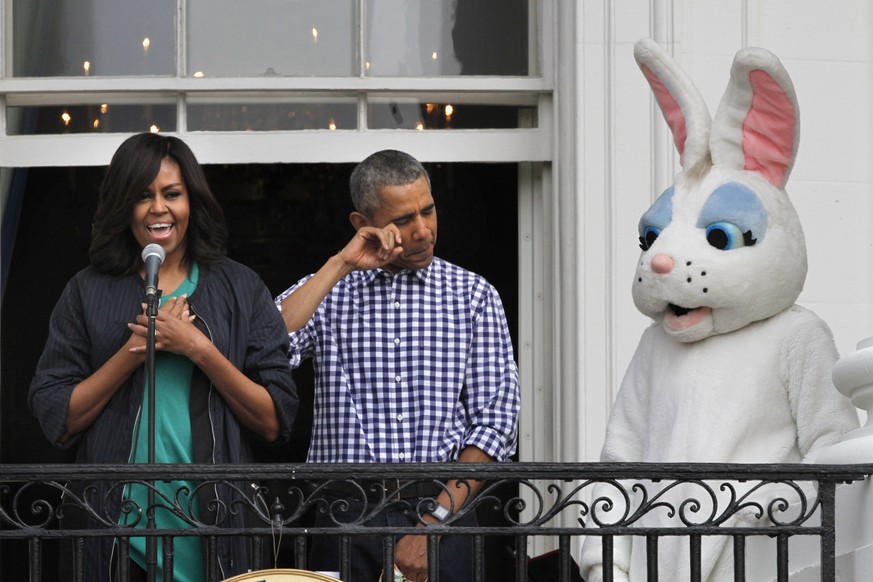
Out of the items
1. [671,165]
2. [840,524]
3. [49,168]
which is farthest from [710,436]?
[49,168]

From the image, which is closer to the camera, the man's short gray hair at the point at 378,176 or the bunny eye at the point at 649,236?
the bunny eye at the point at 649,236

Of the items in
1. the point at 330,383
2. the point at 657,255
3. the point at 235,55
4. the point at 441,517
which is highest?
the point at 235,55

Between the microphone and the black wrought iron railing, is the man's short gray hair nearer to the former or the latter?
the microphone

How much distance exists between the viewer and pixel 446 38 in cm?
754

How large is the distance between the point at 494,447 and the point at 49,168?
8.84 feet

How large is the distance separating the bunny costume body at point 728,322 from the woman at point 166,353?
1090 millimetres

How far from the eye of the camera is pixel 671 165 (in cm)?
719

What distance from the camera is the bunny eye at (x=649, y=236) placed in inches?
230

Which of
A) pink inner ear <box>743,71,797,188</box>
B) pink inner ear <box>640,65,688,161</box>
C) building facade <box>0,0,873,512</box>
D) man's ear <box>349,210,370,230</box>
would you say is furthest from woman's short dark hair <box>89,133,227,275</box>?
pink inner ear <box>743,71,797,188</box>

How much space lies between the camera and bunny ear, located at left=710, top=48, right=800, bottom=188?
18.8ft

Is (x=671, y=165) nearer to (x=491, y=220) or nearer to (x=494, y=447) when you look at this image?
(x=491, y=220)

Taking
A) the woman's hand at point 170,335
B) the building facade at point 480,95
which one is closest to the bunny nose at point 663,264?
the woman's hand at point 170,335

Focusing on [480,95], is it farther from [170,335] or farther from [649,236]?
[170,335]

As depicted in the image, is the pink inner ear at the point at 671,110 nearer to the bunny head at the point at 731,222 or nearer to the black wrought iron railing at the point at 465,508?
the bunny head at the point at 731,222
